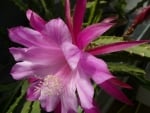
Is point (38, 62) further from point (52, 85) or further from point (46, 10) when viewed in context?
point (46, 10)

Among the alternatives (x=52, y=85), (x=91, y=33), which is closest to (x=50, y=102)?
(x=52, y=85)

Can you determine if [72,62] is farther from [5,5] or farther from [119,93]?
[5,5]

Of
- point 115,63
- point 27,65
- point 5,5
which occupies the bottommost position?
point 115,63

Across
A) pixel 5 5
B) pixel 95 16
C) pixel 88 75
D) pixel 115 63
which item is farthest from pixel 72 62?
pixel 5 5

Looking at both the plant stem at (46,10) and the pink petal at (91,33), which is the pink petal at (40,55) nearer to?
the pink petal at (91,33)

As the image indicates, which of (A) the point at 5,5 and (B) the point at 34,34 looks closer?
(B) the point at 34,34

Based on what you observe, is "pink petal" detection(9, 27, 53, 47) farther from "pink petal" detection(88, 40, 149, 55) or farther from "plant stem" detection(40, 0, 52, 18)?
"plant stem" detection(40, 0, 52, 18)

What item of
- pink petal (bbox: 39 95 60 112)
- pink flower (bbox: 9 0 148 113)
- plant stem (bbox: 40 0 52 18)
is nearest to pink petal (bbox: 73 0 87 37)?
pink flower (bbox: 9 0 148 113)
